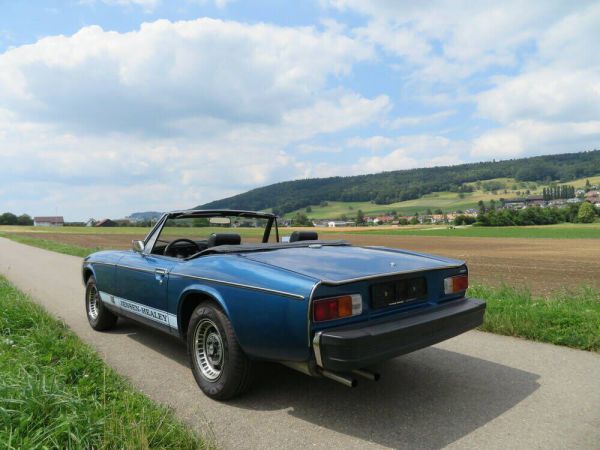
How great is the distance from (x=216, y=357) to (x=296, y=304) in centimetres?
107

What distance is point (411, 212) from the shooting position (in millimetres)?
115125

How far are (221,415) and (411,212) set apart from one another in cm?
11616

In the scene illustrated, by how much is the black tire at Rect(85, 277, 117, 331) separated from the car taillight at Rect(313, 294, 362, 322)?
3453mm

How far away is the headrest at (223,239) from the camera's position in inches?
153

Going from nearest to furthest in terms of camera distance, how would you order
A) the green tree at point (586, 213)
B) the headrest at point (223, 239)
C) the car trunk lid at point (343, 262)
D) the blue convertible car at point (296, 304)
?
the blue convertible car at point (296, 304), the car trunk lid at point (343, 262), the headrest at point (223, 239), the green tree at point (586, 213)

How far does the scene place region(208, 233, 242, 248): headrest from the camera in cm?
390

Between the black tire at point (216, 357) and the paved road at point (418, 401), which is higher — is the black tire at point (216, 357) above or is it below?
above

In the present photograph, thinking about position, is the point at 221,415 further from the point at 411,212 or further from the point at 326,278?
the point at 411,212

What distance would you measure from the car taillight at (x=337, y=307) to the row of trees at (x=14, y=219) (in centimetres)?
12328

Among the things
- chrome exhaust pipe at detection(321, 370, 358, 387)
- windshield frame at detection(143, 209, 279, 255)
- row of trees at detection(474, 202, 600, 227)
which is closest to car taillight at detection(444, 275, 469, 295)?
chrome exhaust pipe at detection(321, 370, 358, 387)

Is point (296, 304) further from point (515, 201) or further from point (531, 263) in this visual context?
point (515, 201)

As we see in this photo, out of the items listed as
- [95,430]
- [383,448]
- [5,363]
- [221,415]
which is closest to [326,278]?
[383,448]

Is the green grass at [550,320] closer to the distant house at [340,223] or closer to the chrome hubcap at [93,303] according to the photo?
the chrome hubcap at [93,303]

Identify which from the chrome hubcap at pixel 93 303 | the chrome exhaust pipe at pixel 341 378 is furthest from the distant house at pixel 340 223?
the chrome exhaust pipe at pixel 341 378
